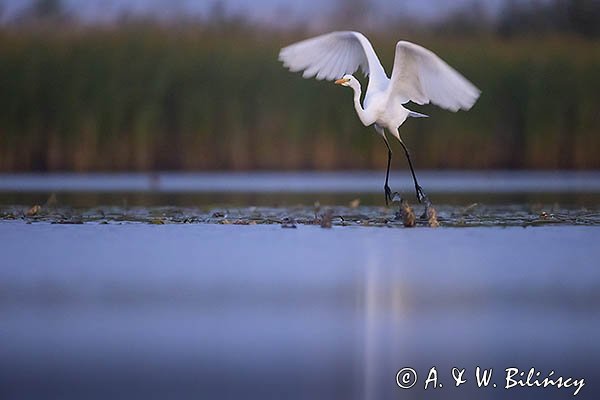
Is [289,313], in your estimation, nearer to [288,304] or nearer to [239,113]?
[288,304]

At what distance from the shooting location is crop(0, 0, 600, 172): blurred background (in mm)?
17656

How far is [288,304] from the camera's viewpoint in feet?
21.5

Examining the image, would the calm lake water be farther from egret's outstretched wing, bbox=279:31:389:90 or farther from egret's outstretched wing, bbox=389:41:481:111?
egret's outstretched wing, bbox=279:31:389:90

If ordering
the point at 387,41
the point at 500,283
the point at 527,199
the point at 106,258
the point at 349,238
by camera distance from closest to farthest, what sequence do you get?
the point at 500,283, the point at 106,258, the point at 349,238, the point at 527,199, the point at 387,41

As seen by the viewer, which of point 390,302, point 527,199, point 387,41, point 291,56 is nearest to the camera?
point 390,302

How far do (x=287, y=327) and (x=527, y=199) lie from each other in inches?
327

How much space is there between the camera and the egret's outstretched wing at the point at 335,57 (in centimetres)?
1087

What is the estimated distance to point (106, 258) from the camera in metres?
8.29

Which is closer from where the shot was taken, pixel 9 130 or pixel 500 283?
pixel 500 283

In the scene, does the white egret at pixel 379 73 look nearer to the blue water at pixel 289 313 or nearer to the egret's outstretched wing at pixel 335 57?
the egret's outstretched wing at pixel 335 57

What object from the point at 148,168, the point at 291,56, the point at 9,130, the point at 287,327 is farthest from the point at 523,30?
the point at 287,327

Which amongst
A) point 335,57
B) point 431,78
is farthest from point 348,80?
point 431,78

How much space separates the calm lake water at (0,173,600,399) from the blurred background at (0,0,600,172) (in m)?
6.09

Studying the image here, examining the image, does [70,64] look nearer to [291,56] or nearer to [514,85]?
[514,85]
